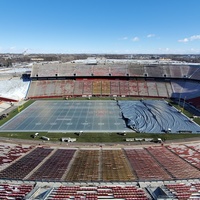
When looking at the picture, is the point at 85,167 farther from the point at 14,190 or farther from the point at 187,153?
the point at 187,153

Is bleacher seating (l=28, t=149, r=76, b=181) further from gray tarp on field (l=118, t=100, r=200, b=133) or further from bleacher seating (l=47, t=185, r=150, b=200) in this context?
gray tarp on field (l=118, t=100, r=200, b=133)

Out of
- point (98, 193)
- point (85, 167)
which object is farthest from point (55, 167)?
point (98, 193)

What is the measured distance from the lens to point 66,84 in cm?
8375

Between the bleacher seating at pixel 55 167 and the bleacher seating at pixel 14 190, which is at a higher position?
the bleacher seating at pixel 14 190

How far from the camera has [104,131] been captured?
4547cm

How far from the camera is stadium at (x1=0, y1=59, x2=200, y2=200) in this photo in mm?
23906

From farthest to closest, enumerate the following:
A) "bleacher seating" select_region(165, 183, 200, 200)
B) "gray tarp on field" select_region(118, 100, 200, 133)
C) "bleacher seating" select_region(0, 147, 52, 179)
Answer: "gray tarp on field" select_region(118, 100, 200, 133), "bleacher seating" select_region(0, 147, 52, 179), "bleacher seating" select_region(165, 183, 200, 200)

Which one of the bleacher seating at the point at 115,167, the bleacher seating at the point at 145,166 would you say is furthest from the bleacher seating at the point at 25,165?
the bleacher seating at the point at 145,166

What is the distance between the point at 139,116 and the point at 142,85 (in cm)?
3100

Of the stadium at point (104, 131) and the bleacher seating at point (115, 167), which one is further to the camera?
the bleacher seating at point (115, 167)

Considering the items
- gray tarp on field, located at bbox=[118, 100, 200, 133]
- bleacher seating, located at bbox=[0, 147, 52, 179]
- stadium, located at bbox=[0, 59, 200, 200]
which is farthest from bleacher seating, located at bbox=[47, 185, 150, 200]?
gray tarp on field, located at bbox=[118, 100, 200, 133]

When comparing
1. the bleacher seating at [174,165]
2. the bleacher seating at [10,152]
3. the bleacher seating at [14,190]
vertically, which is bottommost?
the bleacher seating at [10,152]

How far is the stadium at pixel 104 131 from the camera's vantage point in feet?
78.4

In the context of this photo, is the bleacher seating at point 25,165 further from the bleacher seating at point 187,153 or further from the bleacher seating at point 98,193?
the bleacher seating at point 187,153
